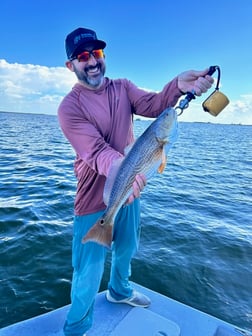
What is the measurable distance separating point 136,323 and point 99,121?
2.61 meters

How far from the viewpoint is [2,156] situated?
1798 cm

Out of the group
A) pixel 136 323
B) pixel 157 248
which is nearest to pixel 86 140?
pixel 136 323

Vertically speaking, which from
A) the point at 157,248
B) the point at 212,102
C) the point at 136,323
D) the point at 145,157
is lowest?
the point at 157,248

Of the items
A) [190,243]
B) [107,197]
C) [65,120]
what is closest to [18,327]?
[107,197]

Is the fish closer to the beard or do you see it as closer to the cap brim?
the beard

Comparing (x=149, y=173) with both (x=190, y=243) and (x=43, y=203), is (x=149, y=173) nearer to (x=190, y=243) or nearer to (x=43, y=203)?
(x=190, y=243)

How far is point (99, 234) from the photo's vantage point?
9.91 feet

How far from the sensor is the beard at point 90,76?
10.6 feet

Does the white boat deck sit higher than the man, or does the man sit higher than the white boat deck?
the man

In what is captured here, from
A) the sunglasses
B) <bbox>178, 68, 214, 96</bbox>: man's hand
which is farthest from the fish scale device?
the sunglasses

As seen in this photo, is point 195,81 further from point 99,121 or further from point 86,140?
point 86,140

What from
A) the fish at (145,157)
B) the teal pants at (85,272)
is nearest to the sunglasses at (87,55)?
the fish at (145,157)

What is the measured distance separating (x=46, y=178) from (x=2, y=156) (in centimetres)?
672

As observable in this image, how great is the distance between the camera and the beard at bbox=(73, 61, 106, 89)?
127 inches
